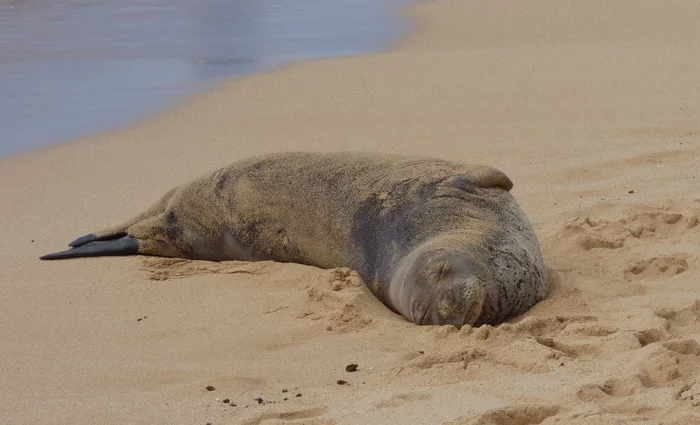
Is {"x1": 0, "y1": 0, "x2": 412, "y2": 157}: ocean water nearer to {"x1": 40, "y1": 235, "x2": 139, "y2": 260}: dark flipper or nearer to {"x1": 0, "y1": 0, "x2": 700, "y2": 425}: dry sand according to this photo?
{"x1": 0, "y1": 0, "x2": 700, "y2": 425}: dry sand

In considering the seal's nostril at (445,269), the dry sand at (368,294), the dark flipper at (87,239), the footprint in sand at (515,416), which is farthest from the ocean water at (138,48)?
A: the footprint in sand at (515,416)

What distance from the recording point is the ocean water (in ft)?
33.6

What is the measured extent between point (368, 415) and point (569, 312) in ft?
4.75

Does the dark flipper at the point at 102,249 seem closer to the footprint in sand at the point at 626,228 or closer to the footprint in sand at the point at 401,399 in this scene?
the footprint in sand at the point at 626,228

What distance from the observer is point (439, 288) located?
4.64 metres

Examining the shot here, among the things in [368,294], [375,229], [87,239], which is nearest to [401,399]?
[368,294]

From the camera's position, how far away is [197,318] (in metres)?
5.06

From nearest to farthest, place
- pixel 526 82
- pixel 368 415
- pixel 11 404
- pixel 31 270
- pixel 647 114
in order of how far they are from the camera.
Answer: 1. pixel 368 415
2. pixel 11 404
3. pixel 31 270
4. pixel 647 114
5. pixel 526 82

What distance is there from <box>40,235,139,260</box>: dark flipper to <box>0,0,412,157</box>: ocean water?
2823 mm

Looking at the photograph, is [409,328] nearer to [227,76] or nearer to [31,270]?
[31,270]

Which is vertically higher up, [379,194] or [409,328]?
[379,194]

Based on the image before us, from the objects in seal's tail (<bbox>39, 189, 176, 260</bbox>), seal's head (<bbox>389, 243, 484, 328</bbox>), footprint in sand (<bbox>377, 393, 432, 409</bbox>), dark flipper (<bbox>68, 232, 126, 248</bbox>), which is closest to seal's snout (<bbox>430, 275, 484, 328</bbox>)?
seal's head (<bbox>389, 243, 484, 328</bbox>)

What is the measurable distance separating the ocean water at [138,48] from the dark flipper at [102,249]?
282cm

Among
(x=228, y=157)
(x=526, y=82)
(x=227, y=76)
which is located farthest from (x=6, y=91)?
(x=526, y=82)
